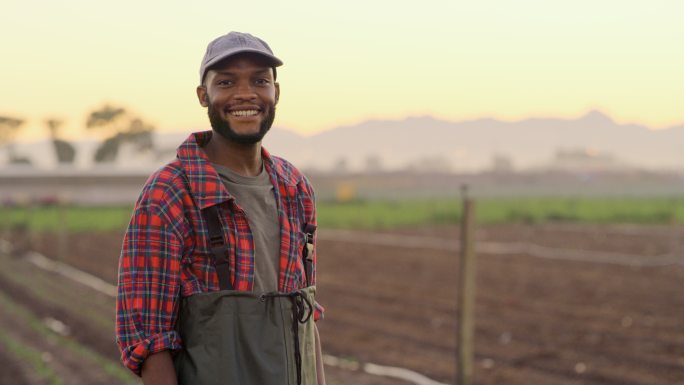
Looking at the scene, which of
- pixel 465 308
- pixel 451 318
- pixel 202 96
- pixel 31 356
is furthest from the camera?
pixel 451 318

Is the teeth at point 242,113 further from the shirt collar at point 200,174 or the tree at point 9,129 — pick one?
the tree at point 9,129

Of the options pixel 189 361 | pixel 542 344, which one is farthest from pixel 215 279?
pixel 542 344

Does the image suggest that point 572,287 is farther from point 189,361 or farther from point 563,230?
A: point 563,230

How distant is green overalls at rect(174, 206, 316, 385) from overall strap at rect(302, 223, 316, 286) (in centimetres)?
21

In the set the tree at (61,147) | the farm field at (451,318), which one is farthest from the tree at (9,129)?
the farm field at (451,318)

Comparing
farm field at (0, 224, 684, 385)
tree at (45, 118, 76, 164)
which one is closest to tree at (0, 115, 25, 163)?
tree at (45, 118, 76, 164)

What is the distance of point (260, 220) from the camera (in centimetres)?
218

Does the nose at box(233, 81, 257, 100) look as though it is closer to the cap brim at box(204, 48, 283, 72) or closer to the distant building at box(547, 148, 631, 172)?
the cap brim at box(204, 48, 283, 72)

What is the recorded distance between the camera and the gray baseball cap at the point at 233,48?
7.07ft

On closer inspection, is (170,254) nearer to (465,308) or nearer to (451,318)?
(465,308)

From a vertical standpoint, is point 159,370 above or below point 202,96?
below

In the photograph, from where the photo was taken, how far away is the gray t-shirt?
7.06ft

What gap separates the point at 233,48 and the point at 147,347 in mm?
741

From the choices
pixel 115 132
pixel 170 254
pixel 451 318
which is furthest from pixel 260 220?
pixel 115 132
